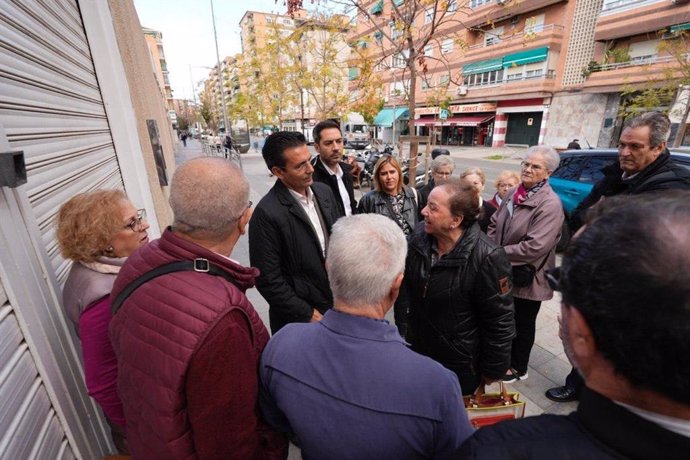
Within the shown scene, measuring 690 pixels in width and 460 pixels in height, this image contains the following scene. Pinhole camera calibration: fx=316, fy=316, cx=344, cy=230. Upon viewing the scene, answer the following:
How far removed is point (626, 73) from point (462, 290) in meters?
24.8

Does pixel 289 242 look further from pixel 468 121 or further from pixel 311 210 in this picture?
pixel 468 121

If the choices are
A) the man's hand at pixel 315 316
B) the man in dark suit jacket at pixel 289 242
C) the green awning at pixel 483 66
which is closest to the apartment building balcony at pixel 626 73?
the green awning at pixel 483 66

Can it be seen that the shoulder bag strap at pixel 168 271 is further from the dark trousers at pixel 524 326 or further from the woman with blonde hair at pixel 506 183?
the woman with blonde hair at pixel 506 183

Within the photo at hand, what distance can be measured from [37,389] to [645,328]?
1936mm

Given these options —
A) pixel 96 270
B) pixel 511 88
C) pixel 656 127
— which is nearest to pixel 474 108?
pixel 511 88

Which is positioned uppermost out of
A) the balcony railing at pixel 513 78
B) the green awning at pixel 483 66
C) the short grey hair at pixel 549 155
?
the green awning at pixel 483 66

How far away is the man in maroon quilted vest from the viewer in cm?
97

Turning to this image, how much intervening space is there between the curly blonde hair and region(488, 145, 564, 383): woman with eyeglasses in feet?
8.69

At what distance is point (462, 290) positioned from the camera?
1.86m

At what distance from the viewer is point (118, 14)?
375 centimetres

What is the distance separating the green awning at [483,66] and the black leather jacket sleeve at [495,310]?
28.5 meters

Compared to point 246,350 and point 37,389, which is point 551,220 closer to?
point 246,350

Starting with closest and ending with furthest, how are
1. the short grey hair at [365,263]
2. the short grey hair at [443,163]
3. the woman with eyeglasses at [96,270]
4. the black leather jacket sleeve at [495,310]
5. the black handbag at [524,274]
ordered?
1. the short grey hair at [365,263]
2. the woman with eyeglasses at [96,270]
3. the black leather jacket sleeve at [495,310]
4. the black handbag at [524,274]
5. the short grey hair at [443,163]

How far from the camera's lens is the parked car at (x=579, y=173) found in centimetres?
561
